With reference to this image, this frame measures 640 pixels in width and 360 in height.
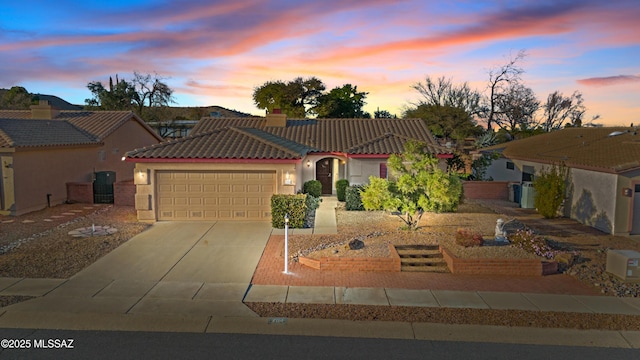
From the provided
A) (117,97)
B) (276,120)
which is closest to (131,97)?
(117,97)

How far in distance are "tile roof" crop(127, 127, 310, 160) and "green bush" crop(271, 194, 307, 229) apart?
6.52 feet

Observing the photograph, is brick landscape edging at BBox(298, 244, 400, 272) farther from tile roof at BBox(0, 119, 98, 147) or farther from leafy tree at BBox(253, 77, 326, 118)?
leafy tree at BBox(253, 77, 326, 118)

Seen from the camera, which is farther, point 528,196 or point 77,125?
point 77,125

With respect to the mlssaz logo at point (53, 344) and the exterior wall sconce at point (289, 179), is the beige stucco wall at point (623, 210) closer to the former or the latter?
the exterior wall sconce at point (289, 179)

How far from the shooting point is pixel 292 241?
47.1ft

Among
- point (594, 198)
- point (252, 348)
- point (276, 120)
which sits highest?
point (276, 120)

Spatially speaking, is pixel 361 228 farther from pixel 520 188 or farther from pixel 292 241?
pixel 520 188

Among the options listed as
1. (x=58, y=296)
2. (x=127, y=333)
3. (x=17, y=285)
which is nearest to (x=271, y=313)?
(x=127, y=333)

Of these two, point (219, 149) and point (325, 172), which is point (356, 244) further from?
point (325, 172)

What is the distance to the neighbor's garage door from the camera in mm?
17812

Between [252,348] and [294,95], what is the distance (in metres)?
46.0

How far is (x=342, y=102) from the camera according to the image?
5212cm

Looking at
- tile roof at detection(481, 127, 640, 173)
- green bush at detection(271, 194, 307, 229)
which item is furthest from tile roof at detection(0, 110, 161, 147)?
tile roof at detection(481, 127, 640, 173)

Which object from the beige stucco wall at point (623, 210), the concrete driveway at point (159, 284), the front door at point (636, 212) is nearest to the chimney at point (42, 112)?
the concrete driveway at point (159, 284)
